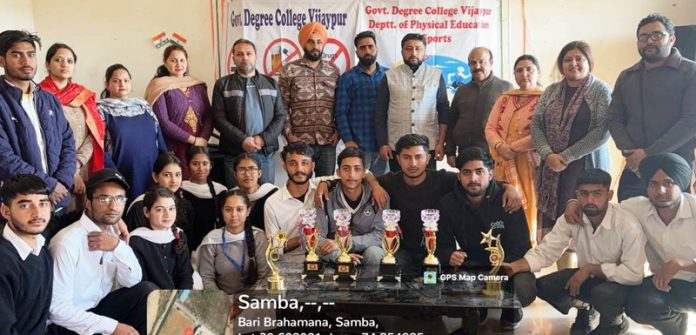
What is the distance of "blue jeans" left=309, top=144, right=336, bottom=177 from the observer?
136 inches

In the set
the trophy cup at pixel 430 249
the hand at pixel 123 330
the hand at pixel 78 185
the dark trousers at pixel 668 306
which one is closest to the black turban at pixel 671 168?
the dark trousers at pixel 668 306

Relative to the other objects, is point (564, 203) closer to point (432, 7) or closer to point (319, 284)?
point (319, 284)

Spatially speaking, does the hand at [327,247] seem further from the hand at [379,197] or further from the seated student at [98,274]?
the seated student at [98,274]

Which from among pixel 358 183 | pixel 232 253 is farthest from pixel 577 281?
pixel 232 253

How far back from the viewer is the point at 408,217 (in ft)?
9.09

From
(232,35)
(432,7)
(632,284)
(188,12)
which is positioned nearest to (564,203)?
(632,284)

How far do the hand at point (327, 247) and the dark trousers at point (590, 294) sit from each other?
3.00 feet

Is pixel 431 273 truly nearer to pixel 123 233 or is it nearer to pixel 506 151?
pixel 506 151

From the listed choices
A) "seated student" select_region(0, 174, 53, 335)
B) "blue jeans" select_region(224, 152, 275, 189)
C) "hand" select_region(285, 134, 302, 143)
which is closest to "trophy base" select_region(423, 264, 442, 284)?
"blue jeans" select_region(224, 152, 275, 189)

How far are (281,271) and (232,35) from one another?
2051mm

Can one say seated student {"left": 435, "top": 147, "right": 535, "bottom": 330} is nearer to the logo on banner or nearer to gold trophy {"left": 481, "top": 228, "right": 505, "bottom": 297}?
gold trophy {"left": 481, "top": 228, "right": 505, "bottom": 297}

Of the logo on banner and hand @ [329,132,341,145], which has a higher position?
the logo on banner

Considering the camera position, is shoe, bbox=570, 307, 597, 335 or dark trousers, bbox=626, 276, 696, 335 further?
shoe, bbox=570, 307, 597, 335

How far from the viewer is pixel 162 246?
8.18 ft
